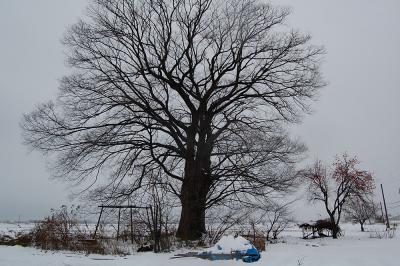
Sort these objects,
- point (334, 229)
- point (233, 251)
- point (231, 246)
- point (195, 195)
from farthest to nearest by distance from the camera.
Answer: point (334, 229)
point (195, 195)
point (231, 246)
point (233, 251)

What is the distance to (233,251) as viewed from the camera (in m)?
9.09

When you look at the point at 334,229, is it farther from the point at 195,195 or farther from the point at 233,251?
the point at 233,251

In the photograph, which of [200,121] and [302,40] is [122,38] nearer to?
[200,121]

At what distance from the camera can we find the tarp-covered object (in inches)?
346

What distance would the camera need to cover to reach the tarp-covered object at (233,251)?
8.79 m

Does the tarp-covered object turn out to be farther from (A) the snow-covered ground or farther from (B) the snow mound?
(A) the snow-covered ground

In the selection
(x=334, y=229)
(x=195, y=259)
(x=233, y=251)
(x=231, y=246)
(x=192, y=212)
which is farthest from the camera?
(x=334, y=229)

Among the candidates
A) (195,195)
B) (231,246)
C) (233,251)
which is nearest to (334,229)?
(195,195)

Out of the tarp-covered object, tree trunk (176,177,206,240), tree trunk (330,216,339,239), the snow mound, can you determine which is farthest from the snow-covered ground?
tree trunk (330,216,339,239)

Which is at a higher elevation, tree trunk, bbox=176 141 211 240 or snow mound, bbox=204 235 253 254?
tree trunk, bbox=176 141 211 240

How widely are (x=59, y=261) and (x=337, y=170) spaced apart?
23141mm

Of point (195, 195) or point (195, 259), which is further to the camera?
point (195, 195)

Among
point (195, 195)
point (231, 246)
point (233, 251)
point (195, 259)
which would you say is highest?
point (195, 195)

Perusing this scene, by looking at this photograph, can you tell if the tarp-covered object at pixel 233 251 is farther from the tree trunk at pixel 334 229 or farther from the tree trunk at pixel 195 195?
the tree trunk at pixel 334 229
